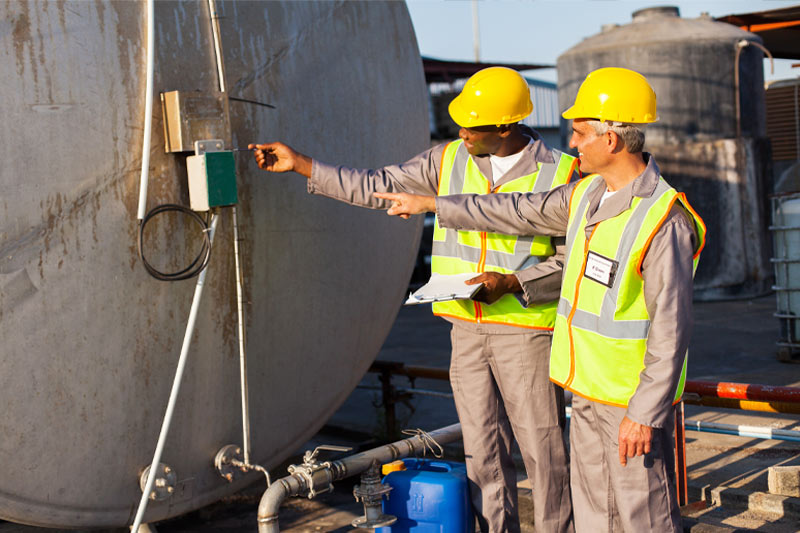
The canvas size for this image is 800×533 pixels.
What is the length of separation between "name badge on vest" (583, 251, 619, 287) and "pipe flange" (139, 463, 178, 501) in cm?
164

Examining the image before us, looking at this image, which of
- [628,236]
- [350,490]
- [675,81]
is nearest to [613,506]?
[628,236]

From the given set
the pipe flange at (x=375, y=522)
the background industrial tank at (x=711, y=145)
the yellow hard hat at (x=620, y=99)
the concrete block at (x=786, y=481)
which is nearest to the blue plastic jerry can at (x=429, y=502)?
the pipe flange at (x=375, y=522)

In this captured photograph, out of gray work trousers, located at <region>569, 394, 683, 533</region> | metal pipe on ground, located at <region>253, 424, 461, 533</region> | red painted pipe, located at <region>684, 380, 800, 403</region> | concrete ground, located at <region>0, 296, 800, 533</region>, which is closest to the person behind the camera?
gray work trousers, located at <region>569, 394, 683, 533</region>

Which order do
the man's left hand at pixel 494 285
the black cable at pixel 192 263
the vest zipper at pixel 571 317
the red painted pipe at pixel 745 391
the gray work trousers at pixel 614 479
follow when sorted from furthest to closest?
the red painted pipe at pixel 745 391 → the man's left hand at pixel 494 285 → the black cable at pixel 192 263 → the vest zipper at pixel 571 317 → the gray work trousers at pixel 614 479

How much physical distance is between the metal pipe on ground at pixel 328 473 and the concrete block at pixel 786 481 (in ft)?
5.12

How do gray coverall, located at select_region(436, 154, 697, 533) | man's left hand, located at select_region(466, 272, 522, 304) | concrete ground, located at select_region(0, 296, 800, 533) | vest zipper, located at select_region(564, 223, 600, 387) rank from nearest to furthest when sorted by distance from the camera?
gray coverall, located at select_region(436, 154, 697, 533) < vest zipper, located at select_region(564, 223, 600, 387) < man's left hand, located at select_region(466, 272, 522, 304) < concrete ground, located at select_region(0, 296, 800, 533)

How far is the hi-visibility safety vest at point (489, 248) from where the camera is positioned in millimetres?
3340

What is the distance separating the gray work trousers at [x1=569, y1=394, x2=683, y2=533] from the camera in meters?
2.71

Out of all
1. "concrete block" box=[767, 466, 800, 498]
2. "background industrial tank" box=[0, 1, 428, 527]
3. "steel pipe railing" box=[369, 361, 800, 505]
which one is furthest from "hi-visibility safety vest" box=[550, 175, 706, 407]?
"concrete block" box=[767, 466, 800, 498]

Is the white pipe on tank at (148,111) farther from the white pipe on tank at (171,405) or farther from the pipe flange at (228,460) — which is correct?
the pipe flange at (228,460)

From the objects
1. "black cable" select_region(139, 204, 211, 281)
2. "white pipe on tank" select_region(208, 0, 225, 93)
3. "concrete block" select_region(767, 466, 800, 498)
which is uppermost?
"white pipe on tank" select_region(208, 0, 225, 93)

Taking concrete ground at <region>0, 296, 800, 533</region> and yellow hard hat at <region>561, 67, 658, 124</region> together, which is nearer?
yellow hard hat at <region>561, 67, 658, 124</region>

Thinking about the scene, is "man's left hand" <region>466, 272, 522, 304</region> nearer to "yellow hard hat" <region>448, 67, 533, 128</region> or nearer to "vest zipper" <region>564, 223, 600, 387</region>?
"vest zipper" <region>564, 223, 600, 387</region>

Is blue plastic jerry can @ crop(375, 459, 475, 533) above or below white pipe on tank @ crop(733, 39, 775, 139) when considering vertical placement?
below
